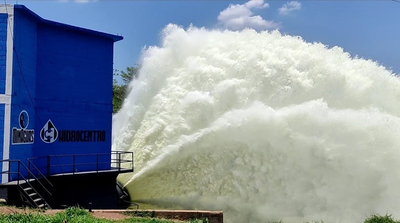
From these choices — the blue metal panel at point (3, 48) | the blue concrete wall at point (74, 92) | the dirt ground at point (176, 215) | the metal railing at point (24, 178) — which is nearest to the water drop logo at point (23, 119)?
the blue concrete wall at point (74, 92)

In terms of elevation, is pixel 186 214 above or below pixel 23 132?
below

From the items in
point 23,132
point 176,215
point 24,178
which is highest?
point 23,132

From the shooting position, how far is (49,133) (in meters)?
17.0

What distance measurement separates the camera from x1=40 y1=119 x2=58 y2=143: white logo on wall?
55.1 feet

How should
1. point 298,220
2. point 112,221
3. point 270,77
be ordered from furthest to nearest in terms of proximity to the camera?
point 270,77
point 298,220
point 112,221

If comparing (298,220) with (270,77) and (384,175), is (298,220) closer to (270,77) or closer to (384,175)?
(384,175)

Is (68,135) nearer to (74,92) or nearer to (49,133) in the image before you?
(49,133)

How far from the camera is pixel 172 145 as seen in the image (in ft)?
64.9

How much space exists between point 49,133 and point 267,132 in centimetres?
947

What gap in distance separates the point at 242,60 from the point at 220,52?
2053 millimetres

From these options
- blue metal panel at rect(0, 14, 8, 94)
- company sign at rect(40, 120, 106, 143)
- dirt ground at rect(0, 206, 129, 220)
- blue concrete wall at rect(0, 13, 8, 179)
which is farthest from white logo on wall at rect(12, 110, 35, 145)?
dirt ground at rect(0, 206, 129, 220)

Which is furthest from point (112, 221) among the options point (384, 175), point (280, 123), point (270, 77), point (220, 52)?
point (220, 52)

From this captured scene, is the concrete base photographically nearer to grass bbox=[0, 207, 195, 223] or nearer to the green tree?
grass bbox=[0, 207, 195, 223]

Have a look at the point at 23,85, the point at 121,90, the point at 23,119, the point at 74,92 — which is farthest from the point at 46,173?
the point at 121,90
